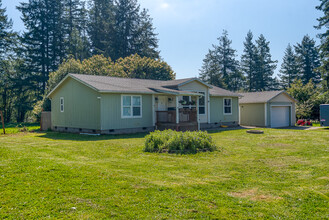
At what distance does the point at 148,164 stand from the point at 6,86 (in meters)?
37.0

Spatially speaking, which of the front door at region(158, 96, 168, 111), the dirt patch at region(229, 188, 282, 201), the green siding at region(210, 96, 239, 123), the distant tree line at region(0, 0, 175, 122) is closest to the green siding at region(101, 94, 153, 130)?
the front door at region(158, 96, 168, 111)

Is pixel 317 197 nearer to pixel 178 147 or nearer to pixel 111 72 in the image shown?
pixel 178 147

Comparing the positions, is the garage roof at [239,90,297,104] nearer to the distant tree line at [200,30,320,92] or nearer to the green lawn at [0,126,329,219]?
the green lawn at [0,126,329,219]

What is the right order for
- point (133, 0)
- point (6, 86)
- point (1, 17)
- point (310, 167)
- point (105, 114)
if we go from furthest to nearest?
point (133, 0), point (6, 86), point (1, 17), point (105, 114), point (310, 167)

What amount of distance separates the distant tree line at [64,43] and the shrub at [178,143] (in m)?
20.5

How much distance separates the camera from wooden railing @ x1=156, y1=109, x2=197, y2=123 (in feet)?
55.5

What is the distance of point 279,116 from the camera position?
2416 centimetres

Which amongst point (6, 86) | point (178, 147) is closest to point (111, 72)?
point (6, 86)

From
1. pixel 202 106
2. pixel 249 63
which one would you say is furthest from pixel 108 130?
pixel 249 63

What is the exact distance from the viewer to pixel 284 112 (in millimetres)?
24625

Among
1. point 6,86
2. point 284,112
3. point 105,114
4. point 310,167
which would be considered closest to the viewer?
point 310,167

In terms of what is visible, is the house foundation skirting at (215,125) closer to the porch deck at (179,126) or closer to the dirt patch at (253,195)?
the porch deck at (179,126)

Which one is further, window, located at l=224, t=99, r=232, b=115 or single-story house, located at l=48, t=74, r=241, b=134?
window, located at l=224, t=99, r=232, b=115

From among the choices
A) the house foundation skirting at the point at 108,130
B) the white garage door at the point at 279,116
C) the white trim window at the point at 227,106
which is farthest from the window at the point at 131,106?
the white garage door at the point at 279,116
